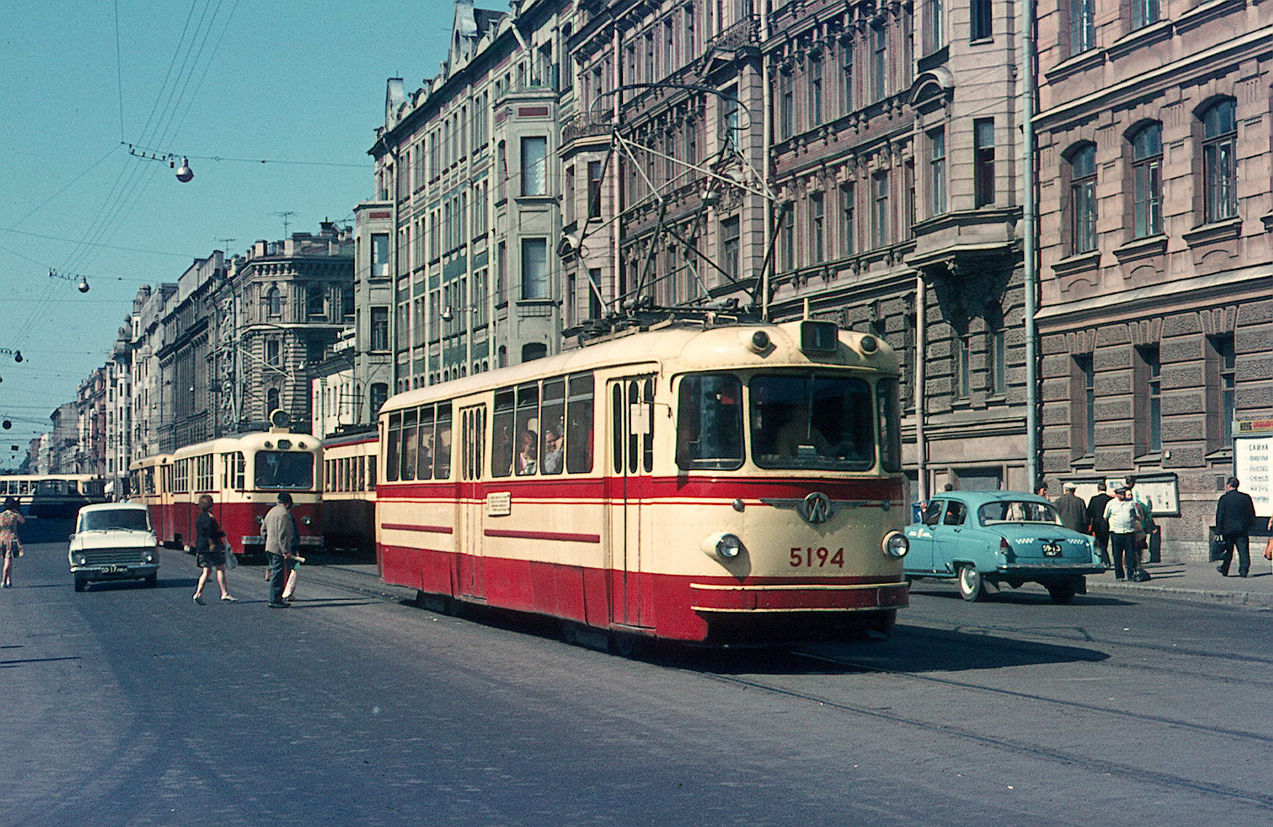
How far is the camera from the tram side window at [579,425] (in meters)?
16.2

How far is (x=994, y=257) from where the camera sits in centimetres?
3709

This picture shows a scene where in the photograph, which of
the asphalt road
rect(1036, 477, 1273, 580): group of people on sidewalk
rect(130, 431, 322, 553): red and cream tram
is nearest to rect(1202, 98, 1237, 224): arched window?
rect(1036, 477, 1273, 580): group of people on sidewalk

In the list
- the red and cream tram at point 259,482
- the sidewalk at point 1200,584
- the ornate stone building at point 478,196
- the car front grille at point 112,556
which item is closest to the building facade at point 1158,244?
the sidewalk at point 1200,584

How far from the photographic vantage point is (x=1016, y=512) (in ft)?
82.2

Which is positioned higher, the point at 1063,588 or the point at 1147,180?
the point at 1147,180

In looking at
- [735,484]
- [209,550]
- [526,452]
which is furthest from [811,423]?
[209,550]

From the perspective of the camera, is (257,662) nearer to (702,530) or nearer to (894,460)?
(702,530)

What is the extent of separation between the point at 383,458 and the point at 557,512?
7.51 meters

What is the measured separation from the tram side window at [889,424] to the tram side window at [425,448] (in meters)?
7.99

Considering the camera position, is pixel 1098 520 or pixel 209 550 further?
pixel 1098 520

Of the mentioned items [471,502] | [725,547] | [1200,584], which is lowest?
[1200,584]

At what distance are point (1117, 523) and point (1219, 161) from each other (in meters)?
7.73

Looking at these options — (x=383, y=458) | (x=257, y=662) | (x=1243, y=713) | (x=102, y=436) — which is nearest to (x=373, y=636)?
(x=257, y=662)

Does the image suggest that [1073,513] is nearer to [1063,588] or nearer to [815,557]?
[1063,588]
